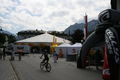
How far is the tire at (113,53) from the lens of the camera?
6.23 m

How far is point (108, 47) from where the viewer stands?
252 inches

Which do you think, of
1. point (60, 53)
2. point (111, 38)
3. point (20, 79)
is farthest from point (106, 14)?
point (60, 53)

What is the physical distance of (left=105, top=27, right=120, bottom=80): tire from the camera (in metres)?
6.23

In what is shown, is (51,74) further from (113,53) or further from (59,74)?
(113,53)

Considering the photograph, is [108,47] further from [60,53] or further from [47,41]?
[47,41]

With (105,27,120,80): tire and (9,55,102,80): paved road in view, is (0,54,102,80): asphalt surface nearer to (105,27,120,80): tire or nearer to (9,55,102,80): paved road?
(9,55,102,80): paved road

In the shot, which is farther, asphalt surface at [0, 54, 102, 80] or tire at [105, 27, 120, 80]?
asphalt surface at [0, 54, 102, 80]

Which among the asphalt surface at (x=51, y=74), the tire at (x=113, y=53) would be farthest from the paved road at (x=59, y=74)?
the tire at (x=113, y=53)

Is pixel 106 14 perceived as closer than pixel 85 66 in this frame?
Yes

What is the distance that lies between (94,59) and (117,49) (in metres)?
19.0

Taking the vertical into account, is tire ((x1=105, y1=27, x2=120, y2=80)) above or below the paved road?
above

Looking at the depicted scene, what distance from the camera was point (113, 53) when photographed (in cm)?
626

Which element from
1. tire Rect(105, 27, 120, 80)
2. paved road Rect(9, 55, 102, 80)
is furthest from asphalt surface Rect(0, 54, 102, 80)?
tire Rect(105, 27, 120, 80)

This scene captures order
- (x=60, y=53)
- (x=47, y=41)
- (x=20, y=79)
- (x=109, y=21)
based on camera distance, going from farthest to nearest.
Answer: (x=47, y=41) → (x=60, y=53) → (x=20, y=79) → (x=109, y=21)
